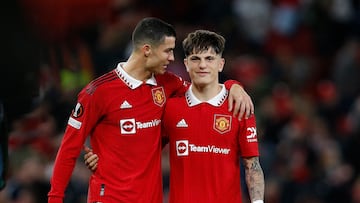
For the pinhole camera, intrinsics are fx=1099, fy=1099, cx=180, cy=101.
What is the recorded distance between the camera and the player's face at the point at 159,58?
739 cm

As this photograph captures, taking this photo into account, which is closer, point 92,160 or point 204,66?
point 204,66

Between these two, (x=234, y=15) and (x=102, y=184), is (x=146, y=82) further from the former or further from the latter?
(x=234, y=15)

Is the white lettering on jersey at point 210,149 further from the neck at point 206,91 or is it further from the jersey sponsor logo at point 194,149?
the neck at point 206,91

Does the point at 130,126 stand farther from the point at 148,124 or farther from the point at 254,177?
the point at 254,177

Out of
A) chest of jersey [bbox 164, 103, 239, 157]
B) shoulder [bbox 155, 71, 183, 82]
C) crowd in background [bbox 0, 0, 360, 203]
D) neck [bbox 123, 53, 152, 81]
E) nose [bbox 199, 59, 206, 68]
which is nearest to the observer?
nose [bbox 199, 59, 206, 68]

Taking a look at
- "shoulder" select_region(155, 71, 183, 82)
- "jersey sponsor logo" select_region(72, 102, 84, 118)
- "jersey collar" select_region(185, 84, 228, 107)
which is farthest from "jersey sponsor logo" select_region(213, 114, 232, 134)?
"jersey sponsor logo" select_region(72, 102, 84, 118)

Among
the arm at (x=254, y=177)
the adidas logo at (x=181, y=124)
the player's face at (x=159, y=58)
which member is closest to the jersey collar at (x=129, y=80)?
the player's face at (x=159, y=58)

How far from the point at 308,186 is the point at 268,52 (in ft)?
10.6

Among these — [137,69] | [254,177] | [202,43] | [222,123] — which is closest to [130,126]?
[137,69]

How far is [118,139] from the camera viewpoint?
7.34 m

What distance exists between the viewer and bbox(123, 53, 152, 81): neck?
7.41 meters

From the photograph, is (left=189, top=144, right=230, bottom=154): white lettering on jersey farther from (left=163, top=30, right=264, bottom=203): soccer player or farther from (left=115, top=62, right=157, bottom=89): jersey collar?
(left=115, top=62, right=157, bottom=89): jersey collar

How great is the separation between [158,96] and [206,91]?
0.33 metres

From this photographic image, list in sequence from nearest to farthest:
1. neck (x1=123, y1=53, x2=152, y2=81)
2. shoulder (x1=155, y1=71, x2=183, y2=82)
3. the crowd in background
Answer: neck (x1=123, y1=53, x2=152, y2=81) → shoulder (x1=155, y1=71, x2=183, y2=82) → the crowd in background
